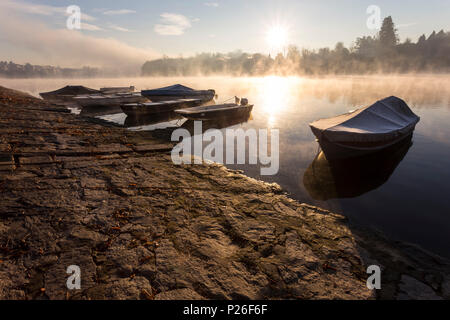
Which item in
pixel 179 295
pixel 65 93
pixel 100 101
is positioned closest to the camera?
pixel 179 295

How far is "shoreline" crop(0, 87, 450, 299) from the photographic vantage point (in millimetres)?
3346

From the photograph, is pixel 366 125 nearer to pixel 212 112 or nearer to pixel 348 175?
pixel 348 175

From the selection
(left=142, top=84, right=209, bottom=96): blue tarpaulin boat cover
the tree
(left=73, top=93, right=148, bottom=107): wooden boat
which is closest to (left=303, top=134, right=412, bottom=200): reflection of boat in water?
(left=142, top=84, right=209, bottom=96): blue tarpaulin boat cover

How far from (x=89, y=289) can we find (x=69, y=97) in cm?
4030

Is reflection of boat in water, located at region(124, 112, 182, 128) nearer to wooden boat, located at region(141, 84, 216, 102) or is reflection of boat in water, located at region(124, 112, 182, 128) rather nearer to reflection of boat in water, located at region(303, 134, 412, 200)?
wooden boat, located at region(141, 84, 216, 102)

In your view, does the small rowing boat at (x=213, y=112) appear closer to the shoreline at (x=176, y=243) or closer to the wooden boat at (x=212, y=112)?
the wooden boat at (x=212, y=112)

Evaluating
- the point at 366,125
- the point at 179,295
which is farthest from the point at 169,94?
the point at 179,295

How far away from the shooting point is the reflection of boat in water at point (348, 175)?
8.66m

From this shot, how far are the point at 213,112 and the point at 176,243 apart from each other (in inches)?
648

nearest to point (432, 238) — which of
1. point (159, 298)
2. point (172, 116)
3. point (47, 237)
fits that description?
point (159, 298)

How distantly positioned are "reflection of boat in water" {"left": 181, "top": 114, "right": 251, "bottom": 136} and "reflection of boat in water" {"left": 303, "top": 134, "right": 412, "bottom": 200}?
9434 mm

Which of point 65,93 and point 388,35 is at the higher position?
point 388,35

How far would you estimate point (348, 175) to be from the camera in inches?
393
